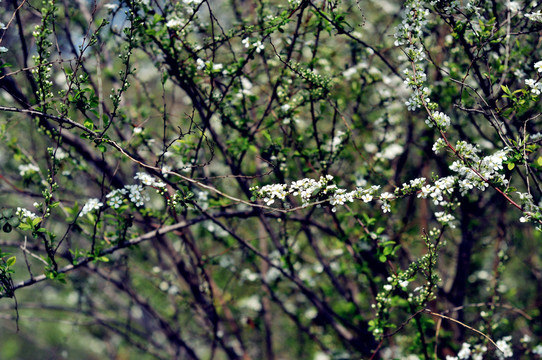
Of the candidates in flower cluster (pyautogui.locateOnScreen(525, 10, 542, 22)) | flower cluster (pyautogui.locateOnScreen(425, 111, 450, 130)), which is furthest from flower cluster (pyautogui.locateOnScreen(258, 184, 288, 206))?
flower cluster (pyautogui.locateOnScreen(525, 10, 542, 22))

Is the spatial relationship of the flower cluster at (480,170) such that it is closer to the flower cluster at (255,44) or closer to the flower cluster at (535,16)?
the flower cluster at (535,16)

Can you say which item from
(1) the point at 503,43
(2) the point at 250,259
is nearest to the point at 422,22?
(1) the point at 503,43

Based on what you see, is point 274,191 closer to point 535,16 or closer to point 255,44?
point 255,44

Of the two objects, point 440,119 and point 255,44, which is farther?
point 255,44

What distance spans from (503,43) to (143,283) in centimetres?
477

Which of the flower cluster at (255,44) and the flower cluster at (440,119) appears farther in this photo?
the flower cluster at (255,44)

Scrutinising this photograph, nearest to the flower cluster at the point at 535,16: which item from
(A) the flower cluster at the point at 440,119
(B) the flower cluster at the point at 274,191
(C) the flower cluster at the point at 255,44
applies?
(A) the flower cluster at the point at 440,119

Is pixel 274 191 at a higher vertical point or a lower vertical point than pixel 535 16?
lower

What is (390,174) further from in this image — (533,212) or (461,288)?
(533,212)

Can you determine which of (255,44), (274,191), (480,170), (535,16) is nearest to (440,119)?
(480,170)

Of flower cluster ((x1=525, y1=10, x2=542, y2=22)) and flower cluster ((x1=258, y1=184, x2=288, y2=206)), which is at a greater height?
flower cluster ((x1=525, y1=10, x2=542, y2=22))

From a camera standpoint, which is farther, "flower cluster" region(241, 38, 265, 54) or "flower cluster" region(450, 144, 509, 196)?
"flower cluster" region(241, 38, 265, 54)

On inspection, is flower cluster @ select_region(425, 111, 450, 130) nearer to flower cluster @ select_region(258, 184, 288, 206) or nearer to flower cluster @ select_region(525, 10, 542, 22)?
flower cluster @ select_region(525, 10, 542, 22)

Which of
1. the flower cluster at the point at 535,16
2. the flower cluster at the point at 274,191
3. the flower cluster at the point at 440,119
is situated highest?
the flower cluster at the point at 535,16
